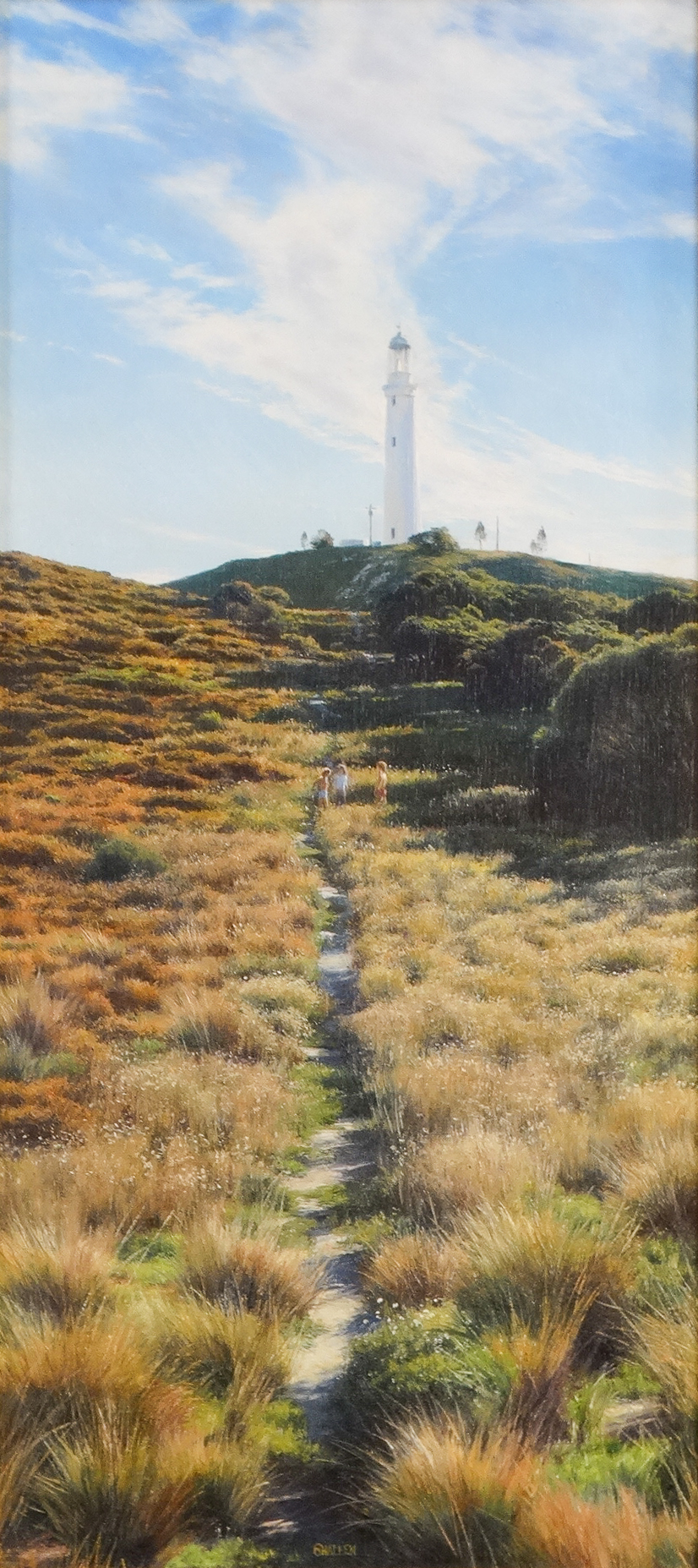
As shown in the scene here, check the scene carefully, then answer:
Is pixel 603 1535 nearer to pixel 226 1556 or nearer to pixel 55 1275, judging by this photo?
pixel 226 1556

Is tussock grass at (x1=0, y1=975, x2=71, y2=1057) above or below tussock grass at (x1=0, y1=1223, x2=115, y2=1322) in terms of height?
above

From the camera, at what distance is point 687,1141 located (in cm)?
500

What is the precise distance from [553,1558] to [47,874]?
7747 mm

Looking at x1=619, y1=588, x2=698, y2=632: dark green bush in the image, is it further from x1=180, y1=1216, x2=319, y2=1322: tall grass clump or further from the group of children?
x1=180, y1=1216, x2=319, y2=1322: tall grass clump

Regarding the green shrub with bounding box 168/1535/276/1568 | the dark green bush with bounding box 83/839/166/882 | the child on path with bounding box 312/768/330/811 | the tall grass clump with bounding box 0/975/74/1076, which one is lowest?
the green shrub with bounding box 168/1535/276/1568

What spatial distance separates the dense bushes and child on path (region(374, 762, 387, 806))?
5.92 feet

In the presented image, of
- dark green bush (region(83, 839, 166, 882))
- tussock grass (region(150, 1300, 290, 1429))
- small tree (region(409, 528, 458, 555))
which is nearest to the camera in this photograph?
tussock grass (region(150, 1300, 290, 1429))

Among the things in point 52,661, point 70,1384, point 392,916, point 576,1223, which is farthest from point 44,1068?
point 52,661

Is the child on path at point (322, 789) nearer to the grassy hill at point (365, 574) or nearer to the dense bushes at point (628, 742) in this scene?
the grassy hill at point (365, 574)

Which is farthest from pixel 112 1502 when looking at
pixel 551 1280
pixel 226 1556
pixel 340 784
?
pixel 340 784

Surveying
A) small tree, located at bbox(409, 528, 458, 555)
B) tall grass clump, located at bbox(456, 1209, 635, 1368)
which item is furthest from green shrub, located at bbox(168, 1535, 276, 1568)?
small tree, located at bbox(409, 528, 458, 555)

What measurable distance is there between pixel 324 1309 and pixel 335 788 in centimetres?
776

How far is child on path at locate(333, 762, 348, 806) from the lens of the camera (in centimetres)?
1193

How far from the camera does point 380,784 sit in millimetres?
12188
